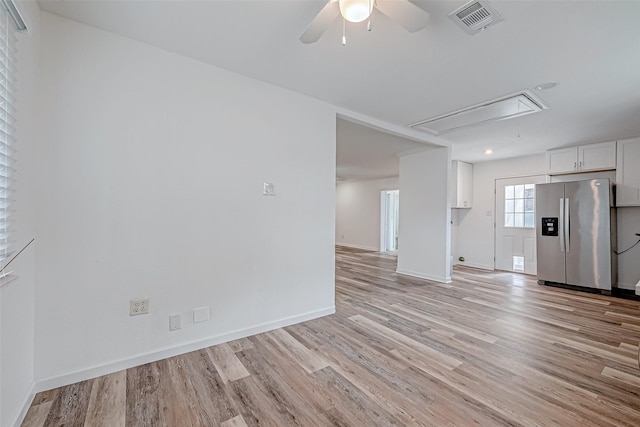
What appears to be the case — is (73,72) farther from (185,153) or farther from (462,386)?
(462,386)

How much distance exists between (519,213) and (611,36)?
14.6 ft

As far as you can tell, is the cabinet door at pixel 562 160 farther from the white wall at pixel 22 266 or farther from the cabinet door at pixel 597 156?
the white wall at pixel 22 266

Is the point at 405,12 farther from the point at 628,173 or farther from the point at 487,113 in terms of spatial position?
the point at 628,173

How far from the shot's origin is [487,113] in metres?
3.23

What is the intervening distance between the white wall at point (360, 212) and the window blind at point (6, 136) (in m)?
7.61

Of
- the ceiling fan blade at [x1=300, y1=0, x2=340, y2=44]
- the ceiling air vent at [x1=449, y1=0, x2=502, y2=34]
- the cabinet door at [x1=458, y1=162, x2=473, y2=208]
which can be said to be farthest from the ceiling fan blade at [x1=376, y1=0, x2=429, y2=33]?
the cabinet door at [x1=458, y1=162, x2=473, y2=208]

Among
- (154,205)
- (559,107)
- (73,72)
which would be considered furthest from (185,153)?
(559,107)

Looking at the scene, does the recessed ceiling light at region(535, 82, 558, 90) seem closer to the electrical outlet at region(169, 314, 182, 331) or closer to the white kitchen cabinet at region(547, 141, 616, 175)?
the white kitchen cabinet at region(547, 141, 616, 175)

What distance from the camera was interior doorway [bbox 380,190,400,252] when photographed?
8.43 m

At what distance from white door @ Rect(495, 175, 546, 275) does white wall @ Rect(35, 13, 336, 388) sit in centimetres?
496

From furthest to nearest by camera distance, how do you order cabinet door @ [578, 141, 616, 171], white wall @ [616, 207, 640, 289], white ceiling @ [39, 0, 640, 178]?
1. cabinet door @ [578, 141, 616, 171]
2. white wall @ [616, 207, 640, 289]
3. white ceiling @ [39, 0, 640, 178]

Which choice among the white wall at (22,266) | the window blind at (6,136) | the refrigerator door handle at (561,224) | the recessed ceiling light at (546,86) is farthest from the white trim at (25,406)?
the refrigerator door handle at (561,224)

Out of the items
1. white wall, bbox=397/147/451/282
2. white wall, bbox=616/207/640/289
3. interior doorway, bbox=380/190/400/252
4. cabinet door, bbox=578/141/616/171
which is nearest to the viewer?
white wall, bbox=616/207/640/289

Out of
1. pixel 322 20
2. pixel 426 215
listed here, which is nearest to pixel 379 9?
pixel 322 20
